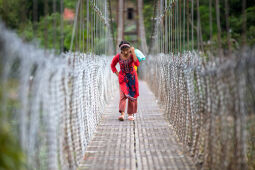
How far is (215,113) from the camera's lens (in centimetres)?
271

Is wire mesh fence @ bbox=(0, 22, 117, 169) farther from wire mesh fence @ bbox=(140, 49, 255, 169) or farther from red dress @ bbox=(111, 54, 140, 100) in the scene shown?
red dress @ bbox=(111, 54, 140, 100)

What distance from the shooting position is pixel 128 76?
18.7ft

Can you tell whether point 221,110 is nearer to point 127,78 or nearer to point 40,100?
point 40,100

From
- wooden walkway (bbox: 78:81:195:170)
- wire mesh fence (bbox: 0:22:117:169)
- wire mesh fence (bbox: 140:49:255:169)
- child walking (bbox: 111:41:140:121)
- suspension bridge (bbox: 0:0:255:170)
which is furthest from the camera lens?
child walking (bbox: 111:41:140:121)

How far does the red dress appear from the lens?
18.3 feet

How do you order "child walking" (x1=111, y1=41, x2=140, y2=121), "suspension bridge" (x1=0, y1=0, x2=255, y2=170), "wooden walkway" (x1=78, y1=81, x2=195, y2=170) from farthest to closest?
"child walking" (x1=111, y1=41, x2=140, y2=121) → "wooden walkway" (x1=78, y1=81, x2=195, y2=170) → "suspension bridge" (x1=0, y1=0, x2=255, y2=170)

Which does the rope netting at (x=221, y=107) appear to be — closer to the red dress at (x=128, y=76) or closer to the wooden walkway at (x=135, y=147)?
the wooden walkway at (x=135, y=147)

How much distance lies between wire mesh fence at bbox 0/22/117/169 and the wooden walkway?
289 millimetres

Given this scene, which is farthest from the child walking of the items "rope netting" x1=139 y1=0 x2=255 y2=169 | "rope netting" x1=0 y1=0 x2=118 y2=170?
"rope netting" x1=0 y1=0 x2=118 y2=170

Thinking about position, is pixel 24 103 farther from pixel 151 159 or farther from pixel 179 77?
pixel 179 77

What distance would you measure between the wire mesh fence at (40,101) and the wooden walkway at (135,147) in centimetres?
29

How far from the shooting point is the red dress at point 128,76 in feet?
18.3

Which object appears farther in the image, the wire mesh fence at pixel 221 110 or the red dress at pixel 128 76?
the red dress at pixel 128 76

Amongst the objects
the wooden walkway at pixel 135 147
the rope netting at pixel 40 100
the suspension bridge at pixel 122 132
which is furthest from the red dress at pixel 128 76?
the rope netting at pixel 40 100
